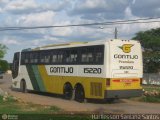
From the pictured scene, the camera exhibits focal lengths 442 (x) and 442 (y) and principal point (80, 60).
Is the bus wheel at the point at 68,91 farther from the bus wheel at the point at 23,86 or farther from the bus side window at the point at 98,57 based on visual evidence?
the bus wheel at the point at 23,86

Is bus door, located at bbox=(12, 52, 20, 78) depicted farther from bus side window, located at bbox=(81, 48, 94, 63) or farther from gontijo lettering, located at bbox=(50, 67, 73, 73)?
bus side window, located at bbox=(81, 48, 94, 63)

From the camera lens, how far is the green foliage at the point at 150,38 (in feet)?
177

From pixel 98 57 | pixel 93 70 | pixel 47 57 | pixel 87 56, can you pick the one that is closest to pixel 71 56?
pixel 87 56

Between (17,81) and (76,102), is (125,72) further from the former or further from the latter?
(17,81)

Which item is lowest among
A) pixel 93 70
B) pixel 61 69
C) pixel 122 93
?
pixel 122 93

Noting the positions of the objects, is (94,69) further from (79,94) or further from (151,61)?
(151,61)

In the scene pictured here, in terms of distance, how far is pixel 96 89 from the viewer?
2298cm

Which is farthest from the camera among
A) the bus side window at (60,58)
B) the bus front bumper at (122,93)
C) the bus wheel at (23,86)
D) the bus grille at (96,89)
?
the bus wheel at (23,86)

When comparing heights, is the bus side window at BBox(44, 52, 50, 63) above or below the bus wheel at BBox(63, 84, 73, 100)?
above

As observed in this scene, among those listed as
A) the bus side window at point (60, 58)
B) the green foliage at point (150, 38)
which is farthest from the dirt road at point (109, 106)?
the green foliage at point (150, 38)

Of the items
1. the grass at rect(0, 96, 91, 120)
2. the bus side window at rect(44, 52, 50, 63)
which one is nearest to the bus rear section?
the grass at rect(0, 96, 91, 120)

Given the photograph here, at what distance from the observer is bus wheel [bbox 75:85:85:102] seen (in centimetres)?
2439

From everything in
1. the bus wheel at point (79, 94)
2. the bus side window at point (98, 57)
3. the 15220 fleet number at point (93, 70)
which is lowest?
the bus wheel at point (79, 94)

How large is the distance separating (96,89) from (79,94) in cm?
199
